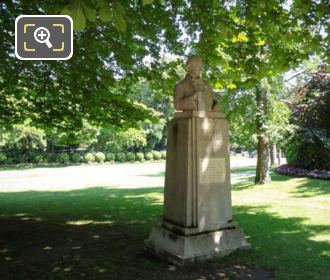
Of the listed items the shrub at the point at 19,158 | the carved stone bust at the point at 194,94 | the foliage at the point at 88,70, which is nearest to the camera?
the carved stone bust at the point at 194,94

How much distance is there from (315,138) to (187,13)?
13106 millimetres

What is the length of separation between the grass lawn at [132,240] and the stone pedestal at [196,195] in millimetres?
284

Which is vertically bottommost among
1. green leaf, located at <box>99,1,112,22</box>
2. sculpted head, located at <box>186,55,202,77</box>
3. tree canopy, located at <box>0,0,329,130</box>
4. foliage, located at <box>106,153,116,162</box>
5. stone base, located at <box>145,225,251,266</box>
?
stone base, located at <box>145,225,251,266</box>

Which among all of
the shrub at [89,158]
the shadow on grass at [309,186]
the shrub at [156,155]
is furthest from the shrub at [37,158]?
A: the shadow on grass at [309,186]

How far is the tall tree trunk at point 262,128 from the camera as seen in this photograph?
1611 cm

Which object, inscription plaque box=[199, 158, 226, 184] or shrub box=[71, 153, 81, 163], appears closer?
inscription plaque box=[199, 158, 226, 184]

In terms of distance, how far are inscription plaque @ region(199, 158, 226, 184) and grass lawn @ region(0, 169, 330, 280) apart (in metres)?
1.38

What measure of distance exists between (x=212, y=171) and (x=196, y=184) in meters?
0.43

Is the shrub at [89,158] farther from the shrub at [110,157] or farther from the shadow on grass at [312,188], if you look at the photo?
the shadow on grass at [312,188]

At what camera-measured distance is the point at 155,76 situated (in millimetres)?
10312

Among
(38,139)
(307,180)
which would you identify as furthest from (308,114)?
(38,139)

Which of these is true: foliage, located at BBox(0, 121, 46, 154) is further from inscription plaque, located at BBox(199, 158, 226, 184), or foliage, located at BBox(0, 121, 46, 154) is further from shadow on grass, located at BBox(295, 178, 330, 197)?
inscription plaque, located at BBox(199, 158, 226, 184)

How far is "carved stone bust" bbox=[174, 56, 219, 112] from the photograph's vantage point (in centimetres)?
681

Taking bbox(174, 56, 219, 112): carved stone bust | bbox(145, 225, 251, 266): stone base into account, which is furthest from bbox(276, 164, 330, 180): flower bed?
bbox(174, 56, 219, 112): carved stone bust
